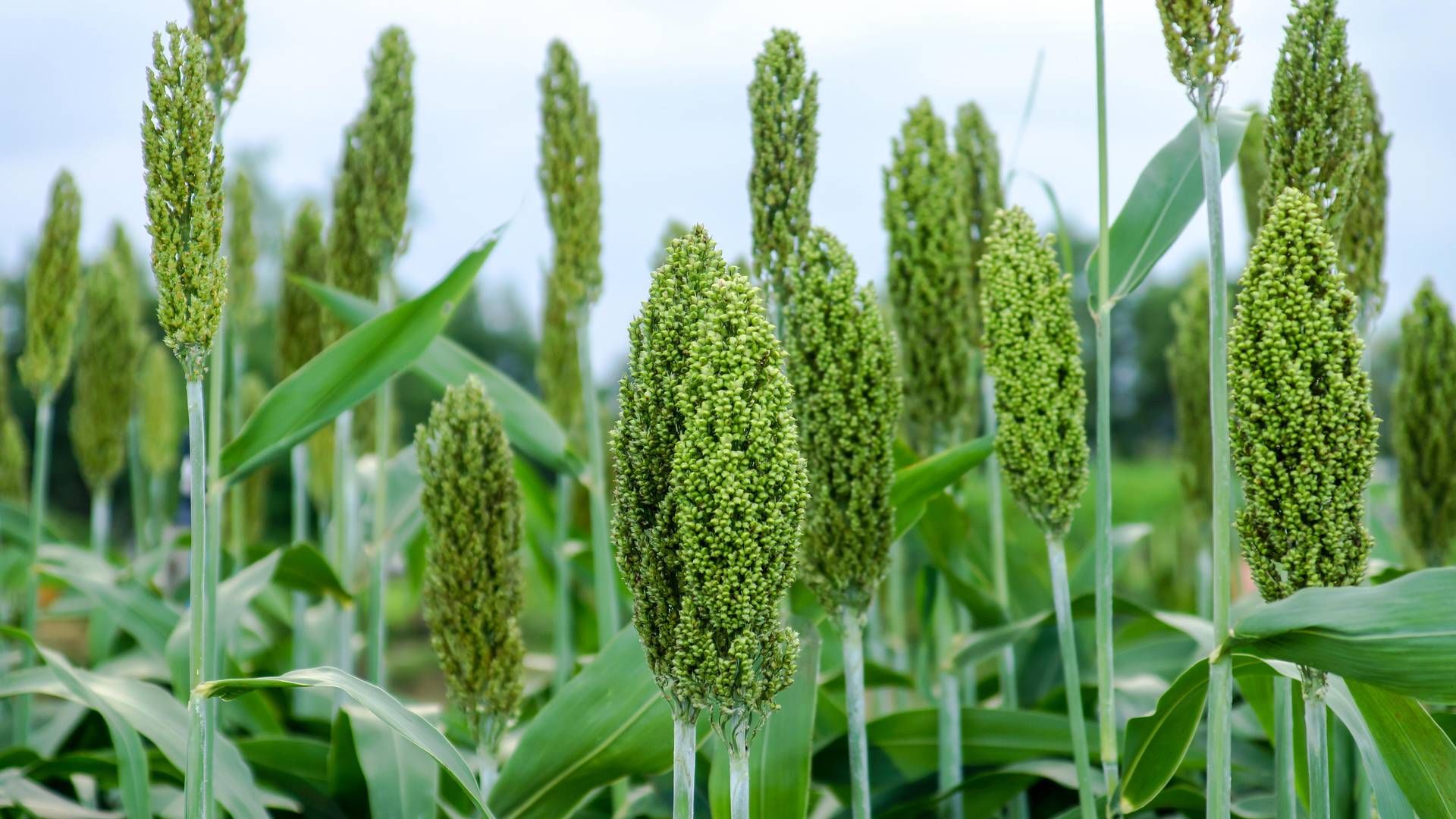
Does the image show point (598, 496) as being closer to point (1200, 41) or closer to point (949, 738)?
point (949, 738)

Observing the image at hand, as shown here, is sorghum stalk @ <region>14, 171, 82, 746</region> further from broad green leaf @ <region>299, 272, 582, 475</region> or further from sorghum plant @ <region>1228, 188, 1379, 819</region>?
sorghum plant @ <region>1228, 188, 1379, 819</region>

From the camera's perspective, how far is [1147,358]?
35.3 metres

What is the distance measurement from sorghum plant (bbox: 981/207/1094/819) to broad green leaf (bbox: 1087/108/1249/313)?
85 millimetres

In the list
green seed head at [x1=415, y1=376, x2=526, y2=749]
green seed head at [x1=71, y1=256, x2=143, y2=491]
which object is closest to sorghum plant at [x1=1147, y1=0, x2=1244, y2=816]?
green seed head at [x1=415, y1=376, x2=526, y2=749]

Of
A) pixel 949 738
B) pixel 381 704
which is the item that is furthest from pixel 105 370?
pixel 949 738

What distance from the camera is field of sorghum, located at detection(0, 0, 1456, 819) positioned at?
5.49 feet

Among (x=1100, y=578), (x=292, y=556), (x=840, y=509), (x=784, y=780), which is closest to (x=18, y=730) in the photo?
(x=292, y=556)

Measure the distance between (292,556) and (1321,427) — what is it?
245 cm

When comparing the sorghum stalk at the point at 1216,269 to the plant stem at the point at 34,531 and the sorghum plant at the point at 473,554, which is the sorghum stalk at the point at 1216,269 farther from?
the plant stem at the point at 34,531

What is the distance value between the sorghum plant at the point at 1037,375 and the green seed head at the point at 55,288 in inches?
103

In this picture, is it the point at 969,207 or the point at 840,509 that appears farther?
the point at 969,207

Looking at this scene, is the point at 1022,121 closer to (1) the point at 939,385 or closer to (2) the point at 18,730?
(1) the point at 939,385

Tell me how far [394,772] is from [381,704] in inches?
28.0

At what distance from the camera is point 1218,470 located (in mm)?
1733
